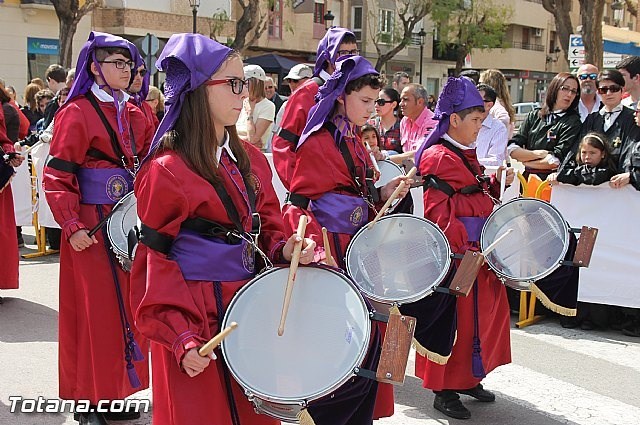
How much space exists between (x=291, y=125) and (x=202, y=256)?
212 centimetres

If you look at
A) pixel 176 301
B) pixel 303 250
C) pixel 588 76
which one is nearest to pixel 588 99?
pixel 588 76

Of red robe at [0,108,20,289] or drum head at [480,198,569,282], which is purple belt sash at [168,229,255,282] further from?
red robe at [0,108,20,289]

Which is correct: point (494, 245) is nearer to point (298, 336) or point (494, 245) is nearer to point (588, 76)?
point (298, 336)

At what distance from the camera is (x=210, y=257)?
309 centimetres

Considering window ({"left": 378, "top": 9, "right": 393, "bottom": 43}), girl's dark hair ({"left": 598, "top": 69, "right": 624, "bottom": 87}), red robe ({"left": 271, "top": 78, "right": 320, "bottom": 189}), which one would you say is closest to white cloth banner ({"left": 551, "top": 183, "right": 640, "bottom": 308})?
girl's dark hair ({"left": 598, "top": 69, "right": 624, "bottom": 87})

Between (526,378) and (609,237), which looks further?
(609,237)

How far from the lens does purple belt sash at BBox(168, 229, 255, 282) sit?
307cm

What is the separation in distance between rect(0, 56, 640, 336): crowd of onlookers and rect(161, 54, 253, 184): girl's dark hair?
3151 millimetres

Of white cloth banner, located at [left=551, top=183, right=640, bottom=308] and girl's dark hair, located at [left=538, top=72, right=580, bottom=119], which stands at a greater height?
girl's dark hair, located at [left=538, top=72, right=580, bottom=119]

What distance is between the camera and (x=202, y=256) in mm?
3076

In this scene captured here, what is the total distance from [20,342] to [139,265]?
3707 millimetres

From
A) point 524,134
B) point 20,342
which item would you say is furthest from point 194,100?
point 524,134

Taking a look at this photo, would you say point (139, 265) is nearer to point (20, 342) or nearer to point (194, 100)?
point (194, 100)

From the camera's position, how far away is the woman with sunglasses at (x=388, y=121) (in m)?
9.17
